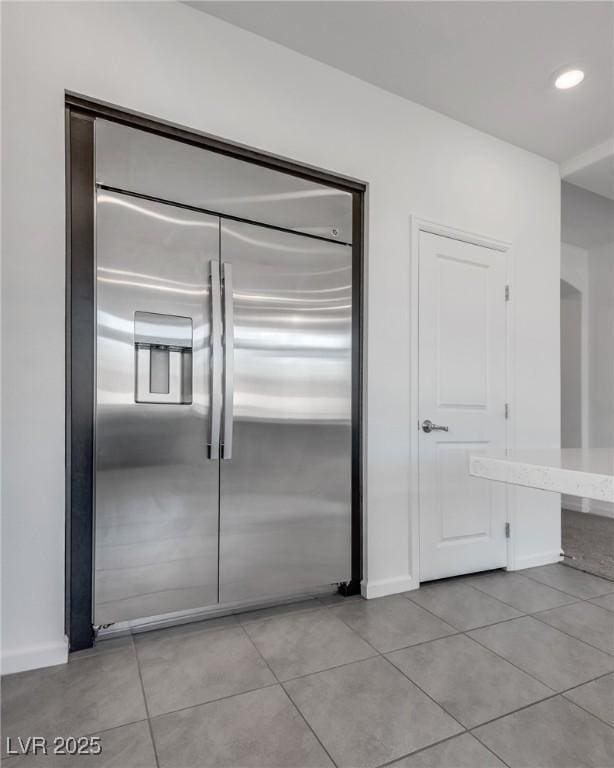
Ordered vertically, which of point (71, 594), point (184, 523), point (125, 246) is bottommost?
point (71, 594)

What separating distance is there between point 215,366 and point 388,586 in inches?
62.3

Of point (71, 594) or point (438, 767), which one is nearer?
point (438, 767)

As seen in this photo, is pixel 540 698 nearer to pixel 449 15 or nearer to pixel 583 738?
pixel 583 738

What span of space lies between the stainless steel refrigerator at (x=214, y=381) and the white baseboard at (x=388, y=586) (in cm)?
15

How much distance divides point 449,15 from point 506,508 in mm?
2820

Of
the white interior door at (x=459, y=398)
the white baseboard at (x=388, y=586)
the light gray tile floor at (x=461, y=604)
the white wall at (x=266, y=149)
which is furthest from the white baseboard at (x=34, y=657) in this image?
the white interior door at (x=459, y=398)

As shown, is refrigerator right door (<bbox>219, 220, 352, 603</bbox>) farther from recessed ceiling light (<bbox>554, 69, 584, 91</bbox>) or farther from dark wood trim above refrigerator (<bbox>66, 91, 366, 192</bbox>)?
recessed ceiling light (<bbox>554, 69, 584, 91</bbox>)

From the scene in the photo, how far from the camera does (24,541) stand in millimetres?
1826

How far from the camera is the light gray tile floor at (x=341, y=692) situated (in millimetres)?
1419

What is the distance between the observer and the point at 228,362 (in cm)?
221

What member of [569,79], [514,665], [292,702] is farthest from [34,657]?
[569,79]

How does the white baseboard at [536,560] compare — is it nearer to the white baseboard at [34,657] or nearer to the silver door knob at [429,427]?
the silver door knob at [429,427]

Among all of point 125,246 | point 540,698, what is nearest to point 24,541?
point 125,246

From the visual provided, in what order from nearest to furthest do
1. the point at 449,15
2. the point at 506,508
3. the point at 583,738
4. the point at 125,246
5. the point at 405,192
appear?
the point at 583,738, the point at 125,246, the point at 449,15, the point at 405,192, the point at 506,508
